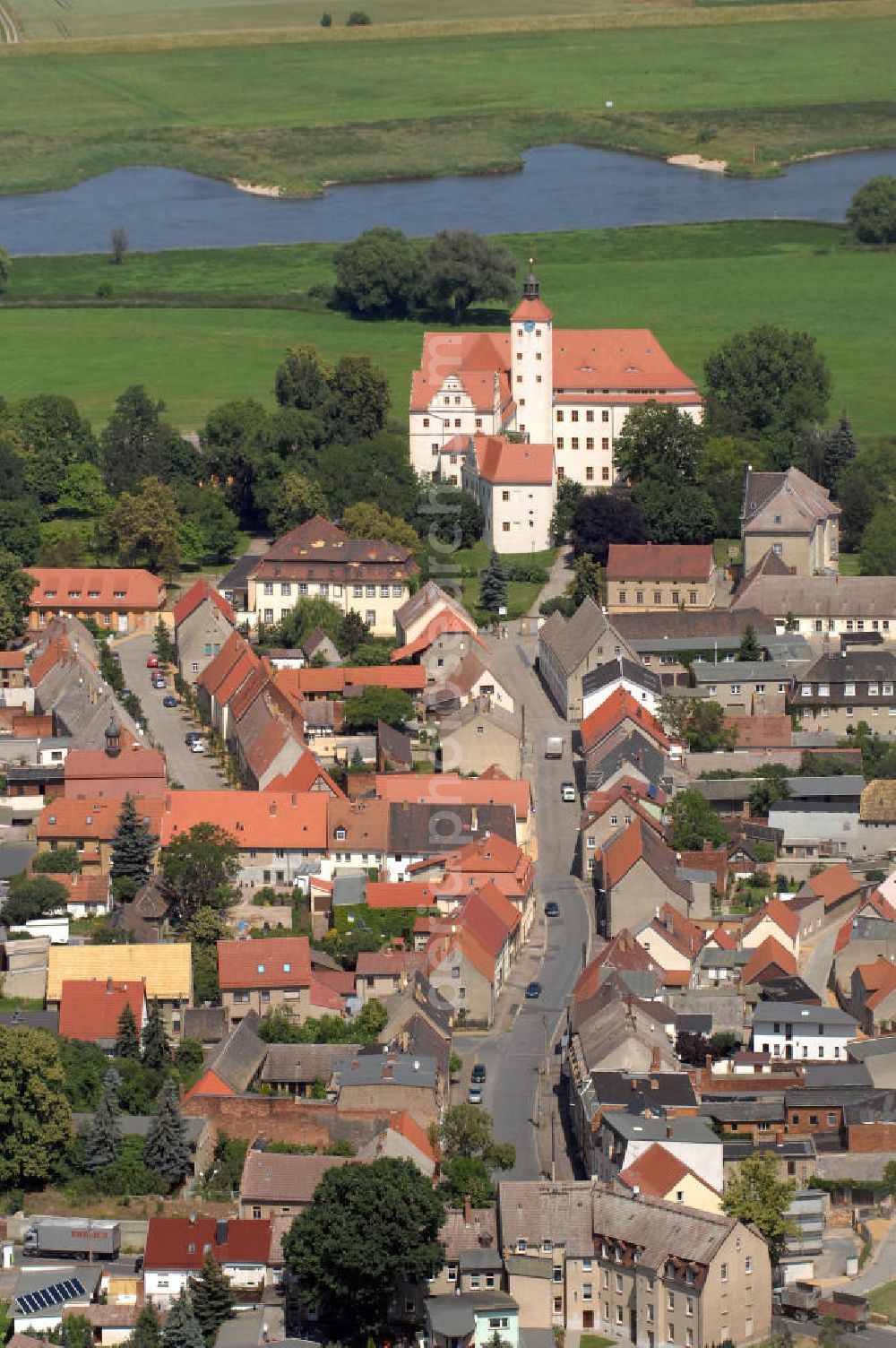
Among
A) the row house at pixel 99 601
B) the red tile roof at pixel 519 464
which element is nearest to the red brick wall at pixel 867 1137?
the row house at pixel 99 601

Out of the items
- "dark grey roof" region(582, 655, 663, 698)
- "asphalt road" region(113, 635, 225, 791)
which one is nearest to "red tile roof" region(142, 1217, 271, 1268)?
"asphalt road" region(113, 635, 225, 791)

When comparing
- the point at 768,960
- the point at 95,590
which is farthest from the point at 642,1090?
the point at 95,590

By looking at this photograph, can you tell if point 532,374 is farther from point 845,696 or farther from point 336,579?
point 845,696

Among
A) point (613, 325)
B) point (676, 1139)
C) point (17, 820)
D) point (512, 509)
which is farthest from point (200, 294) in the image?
point (676, 1139)

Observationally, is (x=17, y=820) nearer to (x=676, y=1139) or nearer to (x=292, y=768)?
(x=292, y=768)

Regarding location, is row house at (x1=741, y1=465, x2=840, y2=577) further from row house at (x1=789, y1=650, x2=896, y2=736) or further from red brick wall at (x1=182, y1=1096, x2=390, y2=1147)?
red brick wall at (x1=182, y1=1096, x2=390, y2=1147)

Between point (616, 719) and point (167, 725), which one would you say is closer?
point (616, 719)

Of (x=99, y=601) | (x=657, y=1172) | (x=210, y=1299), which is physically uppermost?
(x=657, y=1172)
